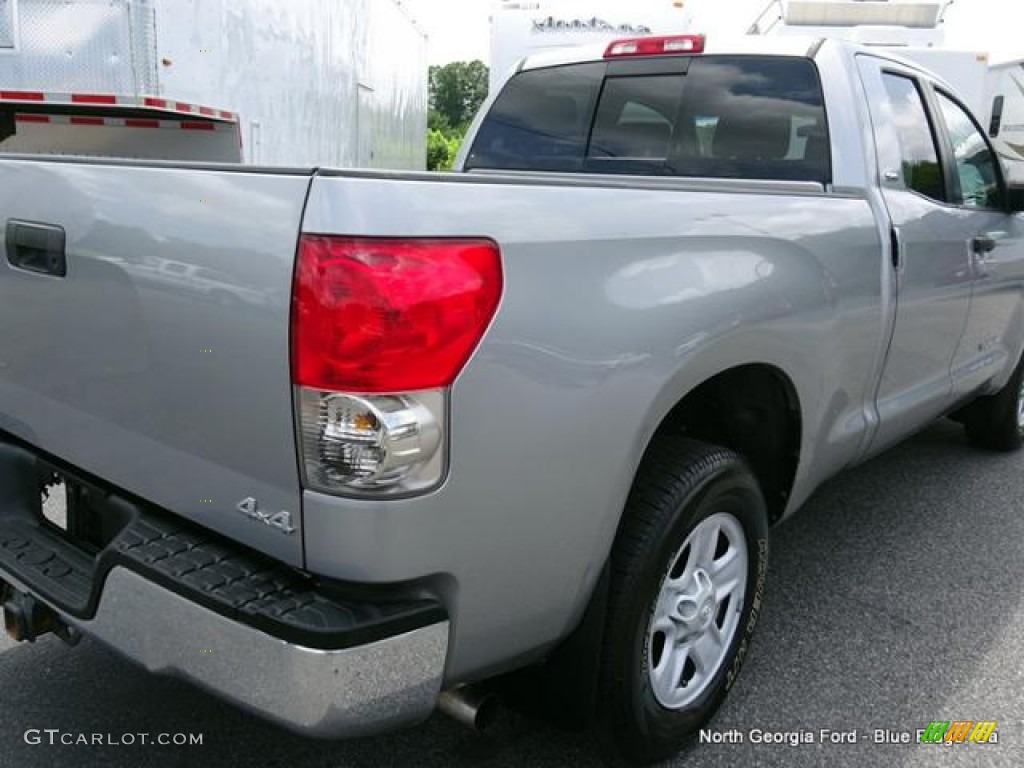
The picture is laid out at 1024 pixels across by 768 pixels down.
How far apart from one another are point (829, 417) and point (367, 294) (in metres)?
1.69

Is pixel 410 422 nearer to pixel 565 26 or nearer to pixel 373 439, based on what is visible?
pixel 373 439

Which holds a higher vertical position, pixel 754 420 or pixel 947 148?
pixel 947 148

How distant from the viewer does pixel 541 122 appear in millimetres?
3883

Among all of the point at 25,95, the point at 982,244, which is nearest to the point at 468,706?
the point at 982,244

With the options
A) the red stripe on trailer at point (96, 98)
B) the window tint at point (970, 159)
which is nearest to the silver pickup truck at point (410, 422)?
the window tint at point (970, 159)

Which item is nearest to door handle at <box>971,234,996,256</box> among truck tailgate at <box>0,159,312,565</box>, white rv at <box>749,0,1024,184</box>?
truck tailgate at <box>0,159,312,565</box>

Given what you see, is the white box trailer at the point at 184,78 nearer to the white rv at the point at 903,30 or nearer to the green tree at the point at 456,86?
the white rv at the point at 903,30

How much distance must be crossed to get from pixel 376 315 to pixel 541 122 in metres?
2.52

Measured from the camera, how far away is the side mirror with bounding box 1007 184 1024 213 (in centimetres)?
389

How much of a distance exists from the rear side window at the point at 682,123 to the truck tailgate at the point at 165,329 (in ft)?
6.75

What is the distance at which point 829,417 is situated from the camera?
2768 millimetres

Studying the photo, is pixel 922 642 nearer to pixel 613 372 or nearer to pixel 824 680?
pixel 824 680

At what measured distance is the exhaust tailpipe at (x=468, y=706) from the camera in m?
1.93

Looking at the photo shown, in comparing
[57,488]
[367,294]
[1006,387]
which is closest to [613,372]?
[367,294]
